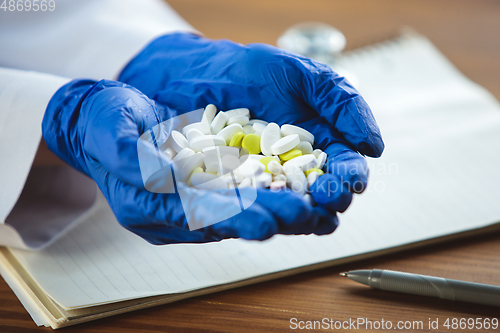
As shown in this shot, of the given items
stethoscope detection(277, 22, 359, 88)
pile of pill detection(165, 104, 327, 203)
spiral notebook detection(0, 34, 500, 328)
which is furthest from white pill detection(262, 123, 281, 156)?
stethoscope detection(277, 22, 359, 88)

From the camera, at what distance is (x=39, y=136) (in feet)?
1.66

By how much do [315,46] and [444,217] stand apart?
544mm

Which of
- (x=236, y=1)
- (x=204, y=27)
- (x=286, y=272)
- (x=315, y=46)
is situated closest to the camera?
(x=286, y=272)

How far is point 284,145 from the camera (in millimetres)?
419

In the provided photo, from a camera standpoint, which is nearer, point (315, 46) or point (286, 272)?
point (286, 272)

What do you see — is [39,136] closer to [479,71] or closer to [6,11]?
[6,11]

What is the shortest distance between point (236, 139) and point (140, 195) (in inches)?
4.4

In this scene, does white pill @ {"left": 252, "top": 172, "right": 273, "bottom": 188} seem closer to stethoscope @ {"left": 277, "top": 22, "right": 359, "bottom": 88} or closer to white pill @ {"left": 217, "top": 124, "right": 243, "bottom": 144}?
white pill @ {"left": 217, "top": 124, "right": 243, "bottom": 144}

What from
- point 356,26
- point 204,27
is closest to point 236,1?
point 204,27

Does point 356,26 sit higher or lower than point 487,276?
higher

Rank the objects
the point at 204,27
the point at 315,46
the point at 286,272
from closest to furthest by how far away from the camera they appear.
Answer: the point at 286,272 → the point at 315,46 → the point at 204,27

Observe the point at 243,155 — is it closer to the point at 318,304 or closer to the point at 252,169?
the point at 252,169

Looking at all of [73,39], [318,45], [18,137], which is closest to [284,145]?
[18,137]

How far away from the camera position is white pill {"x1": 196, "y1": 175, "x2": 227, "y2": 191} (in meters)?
0.39
